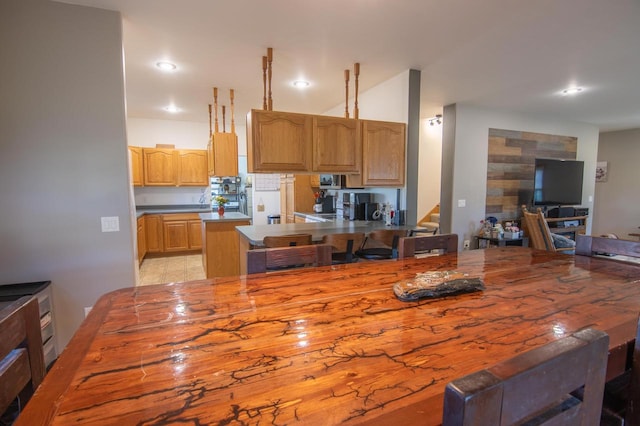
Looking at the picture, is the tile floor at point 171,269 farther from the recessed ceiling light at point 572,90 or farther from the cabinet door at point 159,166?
the recessed ceiling light at point 572,90

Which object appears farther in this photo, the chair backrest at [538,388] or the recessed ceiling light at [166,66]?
the recessed ceiling light at [166,66]

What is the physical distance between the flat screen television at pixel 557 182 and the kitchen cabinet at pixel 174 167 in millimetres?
6043

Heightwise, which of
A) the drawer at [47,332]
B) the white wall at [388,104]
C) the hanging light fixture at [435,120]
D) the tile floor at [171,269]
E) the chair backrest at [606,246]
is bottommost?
the tile floor at [171,269]

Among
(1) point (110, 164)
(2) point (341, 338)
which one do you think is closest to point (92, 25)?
(1) point (110, 164)

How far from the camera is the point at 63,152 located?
215cm

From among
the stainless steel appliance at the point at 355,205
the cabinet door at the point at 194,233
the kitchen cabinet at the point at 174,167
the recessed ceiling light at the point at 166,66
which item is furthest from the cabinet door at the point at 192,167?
the stainless steel appliance at the point at 355,205

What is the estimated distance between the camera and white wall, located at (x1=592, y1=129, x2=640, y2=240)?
6293mm

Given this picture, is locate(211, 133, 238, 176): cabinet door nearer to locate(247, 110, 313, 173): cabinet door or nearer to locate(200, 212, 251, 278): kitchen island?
locate(200, 212, 251, 278): kitchen island

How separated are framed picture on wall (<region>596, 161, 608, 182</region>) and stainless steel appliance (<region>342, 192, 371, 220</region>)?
613 cm

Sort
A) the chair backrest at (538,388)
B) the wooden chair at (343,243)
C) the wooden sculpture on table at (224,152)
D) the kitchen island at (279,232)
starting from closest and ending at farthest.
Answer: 1. the chair backrest at (538,388)
2. the wooden chair at (343,243)
3. the kitchen island at (279,232)
4. the wooden sculpture on table at (224,152)

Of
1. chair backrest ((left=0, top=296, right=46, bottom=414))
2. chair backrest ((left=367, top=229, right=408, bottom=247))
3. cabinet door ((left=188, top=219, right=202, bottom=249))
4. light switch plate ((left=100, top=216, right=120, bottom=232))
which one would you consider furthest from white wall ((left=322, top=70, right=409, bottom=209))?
cabinet door ((left=188, top=219, right=202, bottom=249))

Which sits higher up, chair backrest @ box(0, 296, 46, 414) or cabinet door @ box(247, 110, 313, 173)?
cabinet door @ box(247, 110, 313, 173)

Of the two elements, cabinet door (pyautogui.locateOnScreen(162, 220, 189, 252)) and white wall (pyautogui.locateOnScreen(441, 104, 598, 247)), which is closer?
white wall (pyautogui.locateOnScreen(441, 104, 598, 247))

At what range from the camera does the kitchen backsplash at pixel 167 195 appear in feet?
20.1
